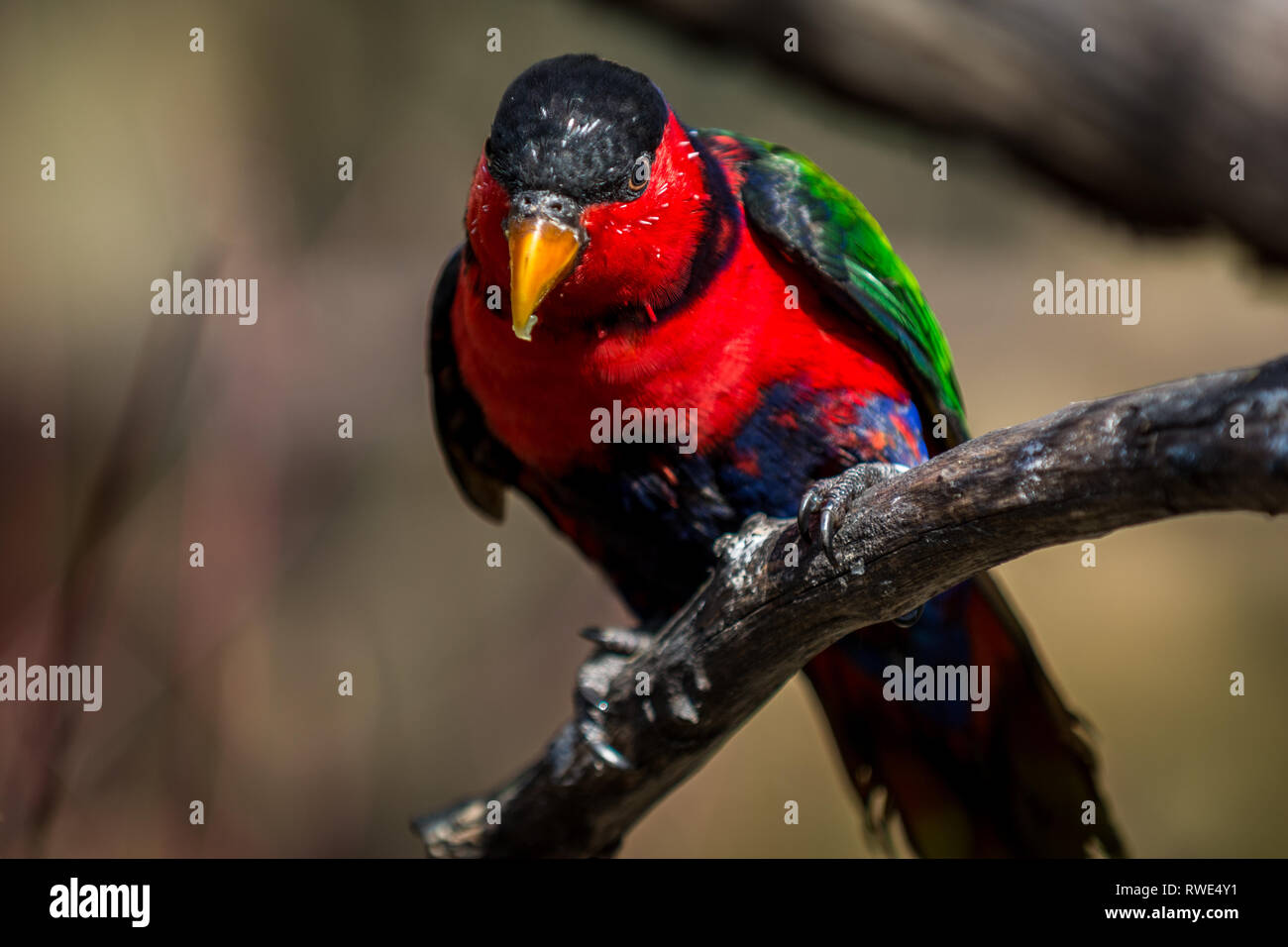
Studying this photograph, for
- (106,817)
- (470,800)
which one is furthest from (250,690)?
(470,800)

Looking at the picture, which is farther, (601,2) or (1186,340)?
(1186,340)

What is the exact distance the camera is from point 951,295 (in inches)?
252

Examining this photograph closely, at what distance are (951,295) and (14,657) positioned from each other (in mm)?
5176

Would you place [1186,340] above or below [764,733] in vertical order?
above

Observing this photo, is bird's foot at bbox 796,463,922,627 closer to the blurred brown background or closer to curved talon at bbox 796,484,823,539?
curved talon at bbox 796,484,823,539

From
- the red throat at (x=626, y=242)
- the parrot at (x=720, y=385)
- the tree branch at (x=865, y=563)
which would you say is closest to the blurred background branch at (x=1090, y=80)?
the parrot at (x=720, y=385)

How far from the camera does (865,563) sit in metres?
2.15

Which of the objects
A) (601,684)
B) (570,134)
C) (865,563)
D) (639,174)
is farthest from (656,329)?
(601,684)

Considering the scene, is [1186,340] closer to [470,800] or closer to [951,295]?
[951,295]

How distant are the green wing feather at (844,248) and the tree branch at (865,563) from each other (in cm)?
68

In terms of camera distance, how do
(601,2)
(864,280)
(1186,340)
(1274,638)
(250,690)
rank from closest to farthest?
(864,280), (601,2), (250,690), (1274,638), (1186,340)

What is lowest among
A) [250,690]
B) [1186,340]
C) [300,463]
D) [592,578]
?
[250,690]

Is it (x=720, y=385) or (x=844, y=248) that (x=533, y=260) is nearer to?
(x=720, y=385)

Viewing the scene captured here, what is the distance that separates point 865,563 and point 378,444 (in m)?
4.29
